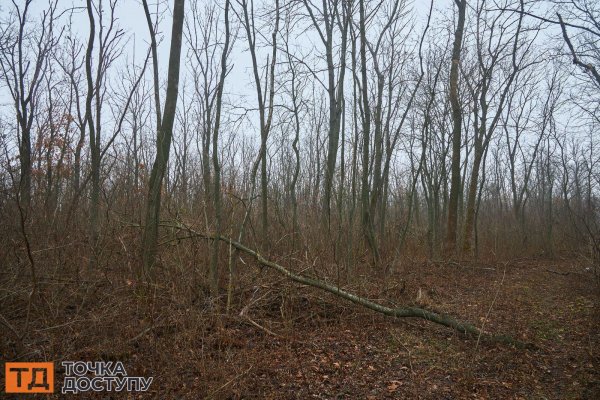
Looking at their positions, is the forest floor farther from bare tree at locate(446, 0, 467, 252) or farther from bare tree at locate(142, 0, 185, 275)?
bare tree at locate(446, 0, 467, 252)

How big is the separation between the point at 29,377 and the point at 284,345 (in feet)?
8.38

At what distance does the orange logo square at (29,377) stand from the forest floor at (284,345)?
0.11m

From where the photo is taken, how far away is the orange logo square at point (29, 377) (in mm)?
3316

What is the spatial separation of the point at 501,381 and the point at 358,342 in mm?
1673

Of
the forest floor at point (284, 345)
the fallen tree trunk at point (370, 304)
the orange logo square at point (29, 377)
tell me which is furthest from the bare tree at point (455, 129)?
the orange logo square at point (29, 377)

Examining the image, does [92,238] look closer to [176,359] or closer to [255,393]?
[176,359]

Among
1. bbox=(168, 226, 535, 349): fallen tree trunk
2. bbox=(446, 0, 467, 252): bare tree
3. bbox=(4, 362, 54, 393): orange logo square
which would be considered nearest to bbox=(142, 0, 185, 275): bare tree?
bbox=(168, 226, 535, 349): fallen tree trunk

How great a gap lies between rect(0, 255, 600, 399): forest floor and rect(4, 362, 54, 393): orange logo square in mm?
114

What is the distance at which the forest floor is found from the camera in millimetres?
3732

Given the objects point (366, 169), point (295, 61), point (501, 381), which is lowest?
point (501, 381)

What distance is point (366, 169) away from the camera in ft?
29.6

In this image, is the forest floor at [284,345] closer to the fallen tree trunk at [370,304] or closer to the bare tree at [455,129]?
the fallen tree trunk at [370,304]

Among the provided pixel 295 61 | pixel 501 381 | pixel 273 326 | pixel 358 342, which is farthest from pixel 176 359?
pixel 295 61

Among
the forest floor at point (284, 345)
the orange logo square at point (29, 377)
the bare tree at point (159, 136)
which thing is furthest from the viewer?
the bare tree at point (159, 136)
